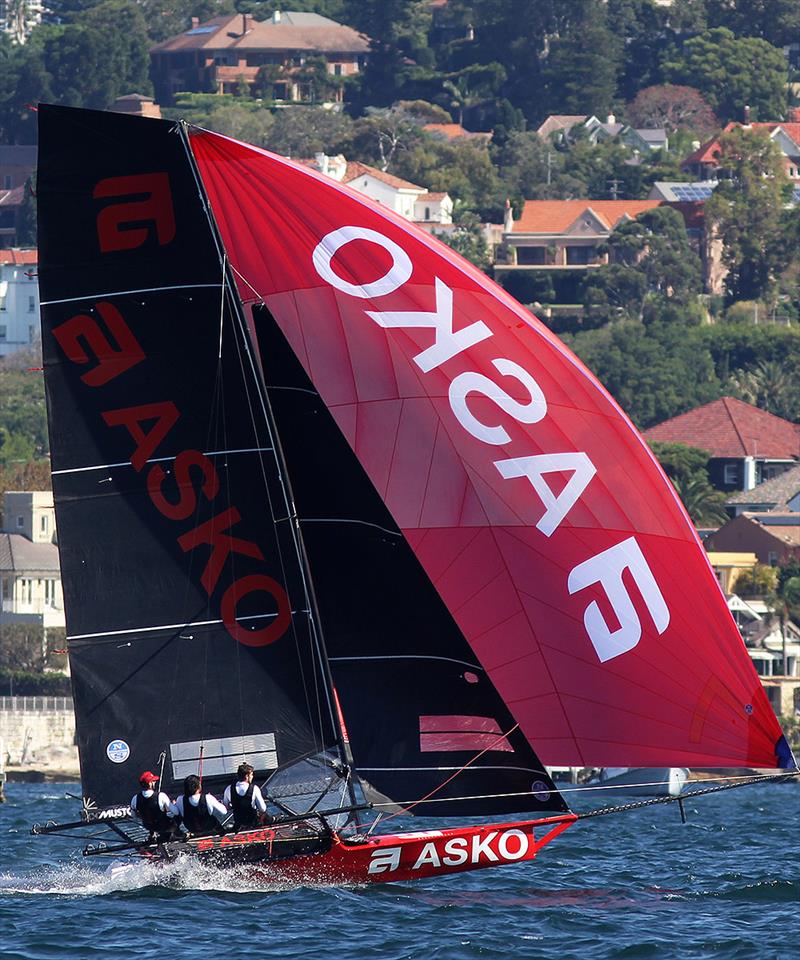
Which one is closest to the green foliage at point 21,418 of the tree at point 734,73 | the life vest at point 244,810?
the tree at point 734,73

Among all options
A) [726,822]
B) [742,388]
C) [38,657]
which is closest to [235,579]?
[726,822]

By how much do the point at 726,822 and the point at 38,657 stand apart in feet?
116

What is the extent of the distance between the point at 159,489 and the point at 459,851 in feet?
9.96

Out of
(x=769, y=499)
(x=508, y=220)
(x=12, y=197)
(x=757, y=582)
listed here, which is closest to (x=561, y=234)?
(x=508, y=220)

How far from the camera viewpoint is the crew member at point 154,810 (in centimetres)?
1673

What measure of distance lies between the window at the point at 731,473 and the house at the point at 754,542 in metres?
11.2

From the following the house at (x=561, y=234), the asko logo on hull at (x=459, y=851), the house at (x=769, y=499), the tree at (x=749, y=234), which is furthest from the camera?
the house at (x=561, y=234)

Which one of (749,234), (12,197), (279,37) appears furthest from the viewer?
(279,37)

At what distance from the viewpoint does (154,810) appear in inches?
659

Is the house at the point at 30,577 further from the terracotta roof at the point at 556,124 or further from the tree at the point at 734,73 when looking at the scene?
the tree at the point at 734,73

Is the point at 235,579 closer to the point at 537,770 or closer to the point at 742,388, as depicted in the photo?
the point at 537,770

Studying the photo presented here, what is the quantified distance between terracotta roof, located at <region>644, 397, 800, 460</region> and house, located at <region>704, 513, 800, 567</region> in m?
11.2

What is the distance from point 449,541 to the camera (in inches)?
672

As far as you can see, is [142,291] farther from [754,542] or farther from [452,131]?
[452,131]
